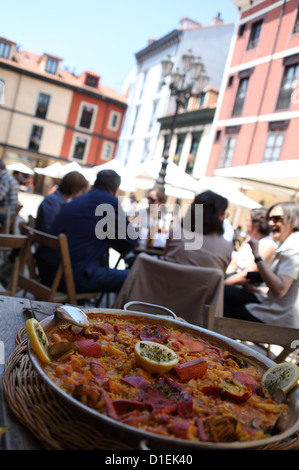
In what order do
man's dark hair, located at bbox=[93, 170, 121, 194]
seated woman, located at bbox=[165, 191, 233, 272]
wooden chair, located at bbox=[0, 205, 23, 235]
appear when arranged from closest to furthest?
seated woman, located at bbox=[165, 191, 233, 272], man's dark hair, located at bbox=[93, 170, 121, 194], wooden chair, located at bbox=[0, 205, 23, 235]

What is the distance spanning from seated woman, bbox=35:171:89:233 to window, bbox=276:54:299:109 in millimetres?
12899

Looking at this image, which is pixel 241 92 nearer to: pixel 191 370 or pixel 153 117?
pixel 153 117

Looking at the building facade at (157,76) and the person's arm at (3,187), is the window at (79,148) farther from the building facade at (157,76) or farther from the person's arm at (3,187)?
the person's arm at (3,187)

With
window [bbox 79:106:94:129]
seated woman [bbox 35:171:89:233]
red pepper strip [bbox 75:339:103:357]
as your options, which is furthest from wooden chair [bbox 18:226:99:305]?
window [bbox 79:106:94:129]

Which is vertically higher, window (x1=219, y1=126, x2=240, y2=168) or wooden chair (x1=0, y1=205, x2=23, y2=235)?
window (x1=219, y1=126, x2=240, y2=168)

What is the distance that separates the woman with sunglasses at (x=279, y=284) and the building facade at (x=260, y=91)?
1196cm

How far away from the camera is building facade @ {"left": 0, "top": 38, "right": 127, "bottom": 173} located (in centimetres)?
3031

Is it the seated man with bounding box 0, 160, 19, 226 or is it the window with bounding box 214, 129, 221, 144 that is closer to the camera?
the seated man with bounding box 0, 160, 19, 226

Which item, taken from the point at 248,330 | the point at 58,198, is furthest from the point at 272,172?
the point at 248,330

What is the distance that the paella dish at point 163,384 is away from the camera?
81cm

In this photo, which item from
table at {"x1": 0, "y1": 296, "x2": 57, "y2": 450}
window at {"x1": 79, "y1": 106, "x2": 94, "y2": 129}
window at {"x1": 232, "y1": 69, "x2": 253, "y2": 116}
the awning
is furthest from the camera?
window at {"x1": 79, "y1": 106, "x2": 94, "y2": 129}

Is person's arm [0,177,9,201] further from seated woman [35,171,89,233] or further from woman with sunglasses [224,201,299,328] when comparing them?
woman with sunglasses [224,201,299,328]

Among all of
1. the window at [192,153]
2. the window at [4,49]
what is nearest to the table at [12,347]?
the window at [192,153]

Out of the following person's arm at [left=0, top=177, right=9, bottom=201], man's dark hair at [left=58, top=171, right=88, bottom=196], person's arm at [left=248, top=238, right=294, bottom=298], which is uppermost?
man's dark hair at [left=58, top=171, right=88, bottom=196]
